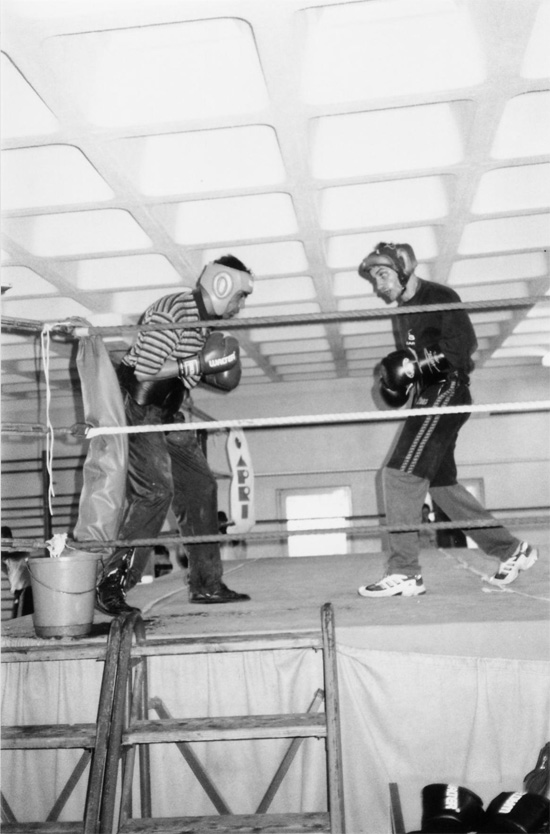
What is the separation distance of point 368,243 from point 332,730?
365cm

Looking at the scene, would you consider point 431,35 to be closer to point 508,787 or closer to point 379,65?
point 379,65

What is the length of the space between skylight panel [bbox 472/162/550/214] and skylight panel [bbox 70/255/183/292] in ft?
7.17

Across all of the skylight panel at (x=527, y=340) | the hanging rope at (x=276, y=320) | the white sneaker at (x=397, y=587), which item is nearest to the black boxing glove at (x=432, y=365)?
the hanging rope at (x=276, y=320)

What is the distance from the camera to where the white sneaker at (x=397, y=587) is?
250 centimetres

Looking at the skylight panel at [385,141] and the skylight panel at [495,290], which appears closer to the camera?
the skylight panel at [385,141]

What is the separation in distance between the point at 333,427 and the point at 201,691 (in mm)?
6980

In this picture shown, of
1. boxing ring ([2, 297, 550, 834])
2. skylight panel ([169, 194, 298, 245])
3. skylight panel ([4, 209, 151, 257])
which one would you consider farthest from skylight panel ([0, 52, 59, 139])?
boxing ring ([2, 297, 550, 834])

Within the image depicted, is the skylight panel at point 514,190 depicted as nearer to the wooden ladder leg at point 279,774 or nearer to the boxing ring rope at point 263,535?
the boxing ring rope at point 263,535

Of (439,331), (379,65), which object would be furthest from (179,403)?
(379,65)

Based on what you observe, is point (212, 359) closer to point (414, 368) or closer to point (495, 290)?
point (414, 368)

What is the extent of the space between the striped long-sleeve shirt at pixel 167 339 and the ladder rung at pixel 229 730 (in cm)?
130

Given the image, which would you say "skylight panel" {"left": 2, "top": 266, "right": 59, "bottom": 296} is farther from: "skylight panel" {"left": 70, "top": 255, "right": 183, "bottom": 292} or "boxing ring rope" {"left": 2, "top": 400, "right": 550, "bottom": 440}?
"boxing ring rope" {"left": 2, "top": 400, "right": 550, "bottom": 440}

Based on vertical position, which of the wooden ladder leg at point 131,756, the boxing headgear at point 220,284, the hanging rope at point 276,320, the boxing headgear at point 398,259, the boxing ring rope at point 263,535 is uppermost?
the boxing headgear at point 398,259

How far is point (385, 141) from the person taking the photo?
3.38 meters
